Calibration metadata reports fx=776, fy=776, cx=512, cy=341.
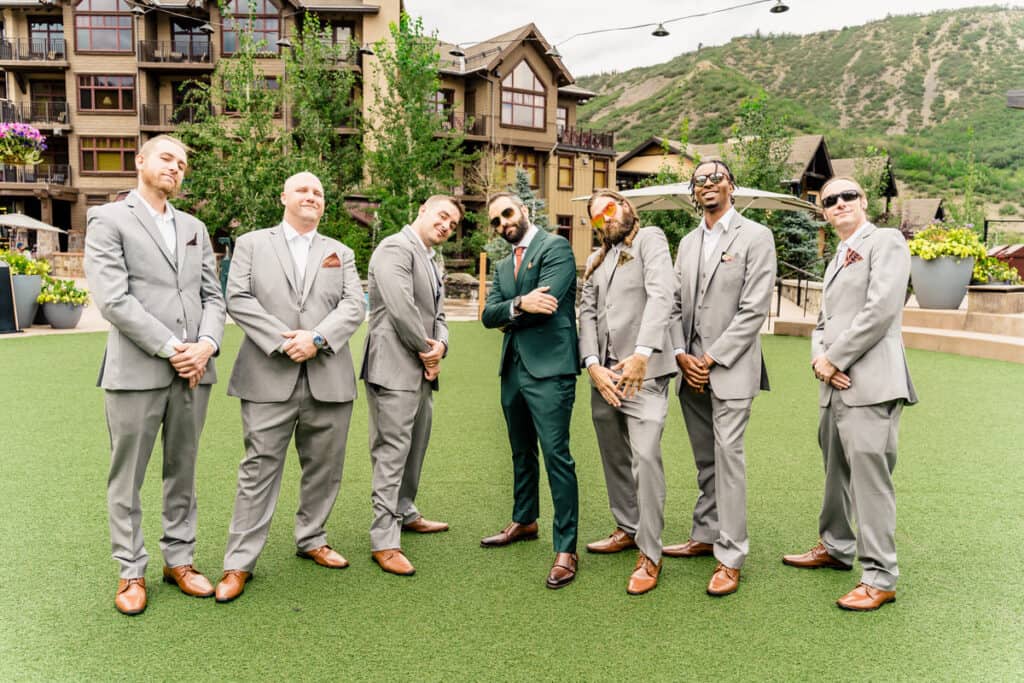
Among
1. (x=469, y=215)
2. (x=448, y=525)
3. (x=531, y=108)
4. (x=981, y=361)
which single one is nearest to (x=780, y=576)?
(x=448, y=525)

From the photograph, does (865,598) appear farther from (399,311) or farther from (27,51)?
(27,51)

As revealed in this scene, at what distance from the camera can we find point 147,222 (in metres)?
3.39

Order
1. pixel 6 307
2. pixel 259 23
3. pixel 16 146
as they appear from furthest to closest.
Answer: pixel 259 23 → pixel 6 307 → pixel 16 146

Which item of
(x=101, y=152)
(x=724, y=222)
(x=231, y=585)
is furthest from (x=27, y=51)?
(x=724, y=222)

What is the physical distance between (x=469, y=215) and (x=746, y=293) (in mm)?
25326

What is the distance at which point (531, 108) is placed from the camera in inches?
1351

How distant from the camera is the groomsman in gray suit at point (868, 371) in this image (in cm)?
343

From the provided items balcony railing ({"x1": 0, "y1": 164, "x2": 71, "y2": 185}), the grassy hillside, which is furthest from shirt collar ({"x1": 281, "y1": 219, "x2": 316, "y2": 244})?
the grassy hillside

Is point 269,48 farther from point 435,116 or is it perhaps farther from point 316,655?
point 316,655

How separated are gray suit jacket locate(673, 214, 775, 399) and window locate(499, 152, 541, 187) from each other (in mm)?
29321

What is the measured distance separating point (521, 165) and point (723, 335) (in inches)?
1230

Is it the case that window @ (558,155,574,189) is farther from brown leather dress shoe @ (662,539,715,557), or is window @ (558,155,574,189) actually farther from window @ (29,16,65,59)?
brown leather dress shoe @ (662,539,715,557)

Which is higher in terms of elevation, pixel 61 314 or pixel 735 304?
pixel 735 304

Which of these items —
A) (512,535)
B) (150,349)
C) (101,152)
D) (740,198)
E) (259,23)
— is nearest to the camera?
(150,349)
